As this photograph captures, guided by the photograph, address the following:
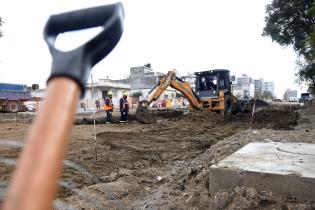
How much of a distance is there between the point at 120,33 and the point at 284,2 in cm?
3110

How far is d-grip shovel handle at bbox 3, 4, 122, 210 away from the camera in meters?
0.79

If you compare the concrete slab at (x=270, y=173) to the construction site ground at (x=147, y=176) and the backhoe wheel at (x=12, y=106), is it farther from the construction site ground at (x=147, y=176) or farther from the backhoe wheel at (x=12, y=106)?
the backhoe wheel at (x=12, y=106)

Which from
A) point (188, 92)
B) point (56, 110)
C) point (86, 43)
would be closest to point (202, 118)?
point (188, 92)

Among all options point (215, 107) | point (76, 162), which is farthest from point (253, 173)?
point (215, 107)

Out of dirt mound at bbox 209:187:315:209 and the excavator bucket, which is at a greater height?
the excavator bucket

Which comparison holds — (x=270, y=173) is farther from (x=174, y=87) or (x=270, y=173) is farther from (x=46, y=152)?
(x=174, y=87)

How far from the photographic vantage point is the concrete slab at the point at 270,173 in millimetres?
3713

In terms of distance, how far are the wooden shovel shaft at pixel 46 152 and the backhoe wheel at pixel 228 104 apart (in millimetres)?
19425

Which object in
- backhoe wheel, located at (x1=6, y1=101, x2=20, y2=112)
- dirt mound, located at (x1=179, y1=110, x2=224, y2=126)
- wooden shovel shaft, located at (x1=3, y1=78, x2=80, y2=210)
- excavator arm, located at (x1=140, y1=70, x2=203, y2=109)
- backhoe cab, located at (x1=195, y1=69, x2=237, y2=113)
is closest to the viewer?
wooden shovel shaft, located at (x1=3, y1=78, x2=80, y2=210)

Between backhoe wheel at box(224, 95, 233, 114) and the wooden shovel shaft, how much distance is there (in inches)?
765

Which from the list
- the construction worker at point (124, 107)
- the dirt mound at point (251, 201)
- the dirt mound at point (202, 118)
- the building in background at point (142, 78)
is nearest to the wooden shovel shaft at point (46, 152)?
the dirt mound at point (251, 201)

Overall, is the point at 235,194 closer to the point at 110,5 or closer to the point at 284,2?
the point at 110,5

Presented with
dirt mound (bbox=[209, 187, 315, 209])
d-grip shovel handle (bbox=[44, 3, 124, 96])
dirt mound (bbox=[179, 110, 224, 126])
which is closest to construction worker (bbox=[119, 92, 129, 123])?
dirt mound (bbox=[179, 110, 224, 126])

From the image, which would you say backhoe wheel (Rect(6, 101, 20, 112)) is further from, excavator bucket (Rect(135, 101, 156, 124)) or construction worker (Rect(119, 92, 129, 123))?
excavator bucket (Rect(135, 101, 156, 124))
